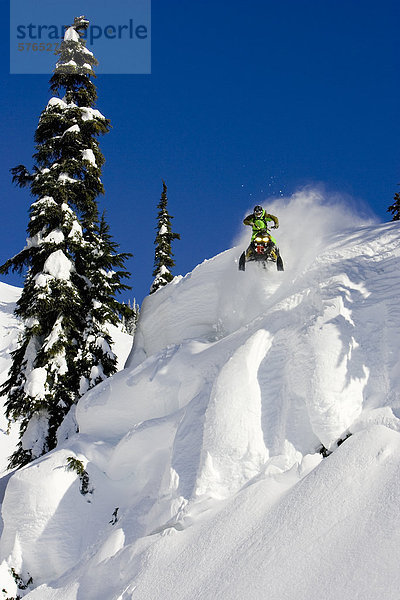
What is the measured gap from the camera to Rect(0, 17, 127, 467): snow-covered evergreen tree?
13039 mm

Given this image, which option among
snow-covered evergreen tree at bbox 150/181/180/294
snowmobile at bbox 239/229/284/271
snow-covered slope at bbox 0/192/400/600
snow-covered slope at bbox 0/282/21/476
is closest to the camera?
snow-covered slope at bbox 0/192/400/600

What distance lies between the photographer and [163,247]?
28266 millimetres

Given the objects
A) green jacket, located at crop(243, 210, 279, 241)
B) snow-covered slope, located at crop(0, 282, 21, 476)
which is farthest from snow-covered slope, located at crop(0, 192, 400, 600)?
snow-covered slope, located at crop(0, 282, 21, 476)

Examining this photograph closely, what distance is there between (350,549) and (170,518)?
10.0 ft

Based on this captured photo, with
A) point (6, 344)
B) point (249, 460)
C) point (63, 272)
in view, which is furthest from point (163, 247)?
point (6, 344)

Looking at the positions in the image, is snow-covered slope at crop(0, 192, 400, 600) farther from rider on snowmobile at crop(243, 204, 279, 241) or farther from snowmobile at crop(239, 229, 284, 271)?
rider on snowmobile at crop(243, 204, 279, 241)

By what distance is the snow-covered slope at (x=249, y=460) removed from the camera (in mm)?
5016

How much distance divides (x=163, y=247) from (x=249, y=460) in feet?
71.3

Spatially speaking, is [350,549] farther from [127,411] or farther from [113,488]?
[127,411]

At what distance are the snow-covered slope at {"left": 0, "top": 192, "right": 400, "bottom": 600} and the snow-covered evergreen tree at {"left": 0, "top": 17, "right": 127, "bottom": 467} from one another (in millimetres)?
2532

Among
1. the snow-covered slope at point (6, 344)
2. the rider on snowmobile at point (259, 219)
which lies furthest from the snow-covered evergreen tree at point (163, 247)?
the rider on snowmobile at point (259, 219)

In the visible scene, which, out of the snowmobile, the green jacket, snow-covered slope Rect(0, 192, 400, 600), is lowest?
snow-covered slope Rect(0, 192, 400, 600)

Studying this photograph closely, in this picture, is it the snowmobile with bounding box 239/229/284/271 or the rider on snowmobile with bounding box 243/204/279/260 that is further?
the rider on snowmobile with bounding box 243/204/279/260

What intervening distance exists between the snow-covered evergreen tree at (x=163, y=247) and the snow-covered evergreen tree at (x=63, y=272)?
9505 mm
